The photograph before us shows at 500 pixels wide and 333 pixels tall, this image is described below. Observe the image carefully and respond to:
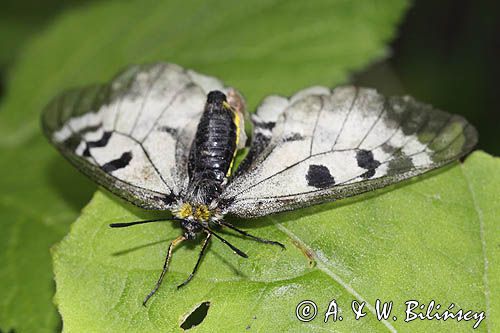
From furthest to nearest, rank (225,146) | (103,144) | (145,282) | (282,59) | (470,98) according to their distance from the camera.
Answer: (470,98) < (282,59) < (103,144) < (225,146) < (145,282)

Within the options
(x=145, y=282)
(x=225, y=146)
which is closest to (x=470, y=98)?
(x=225, y=146)

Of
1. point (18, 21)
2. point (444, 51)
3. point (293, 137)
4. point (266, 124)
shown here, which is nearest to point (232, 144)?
point (266, 124)

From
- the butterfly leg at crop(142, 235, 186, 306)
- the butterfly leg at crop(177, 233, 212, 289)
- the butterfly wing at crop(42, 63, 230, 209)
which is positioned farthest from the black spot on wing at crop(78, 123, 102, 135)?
the butterfly leg at crop(177, 233, 212, 289)

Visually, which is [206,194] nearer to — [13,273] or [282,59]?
[13,273]

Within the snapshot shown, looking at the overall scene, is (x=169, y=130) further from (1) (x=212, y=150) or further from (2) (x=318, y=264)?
(2) (x=318, y=264)

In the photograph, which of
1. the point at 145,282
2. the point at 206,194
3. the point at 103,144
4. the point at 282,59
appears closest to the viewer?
the point at 145,282

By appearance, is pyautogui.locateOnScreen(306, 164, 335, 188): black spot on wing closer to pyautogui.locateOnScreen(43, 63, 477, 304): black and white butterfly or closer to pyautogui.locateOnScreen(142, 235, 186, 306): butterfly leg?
pyautogui.locateOnScreen(43, 63, 477, 304): black and white butterfly
